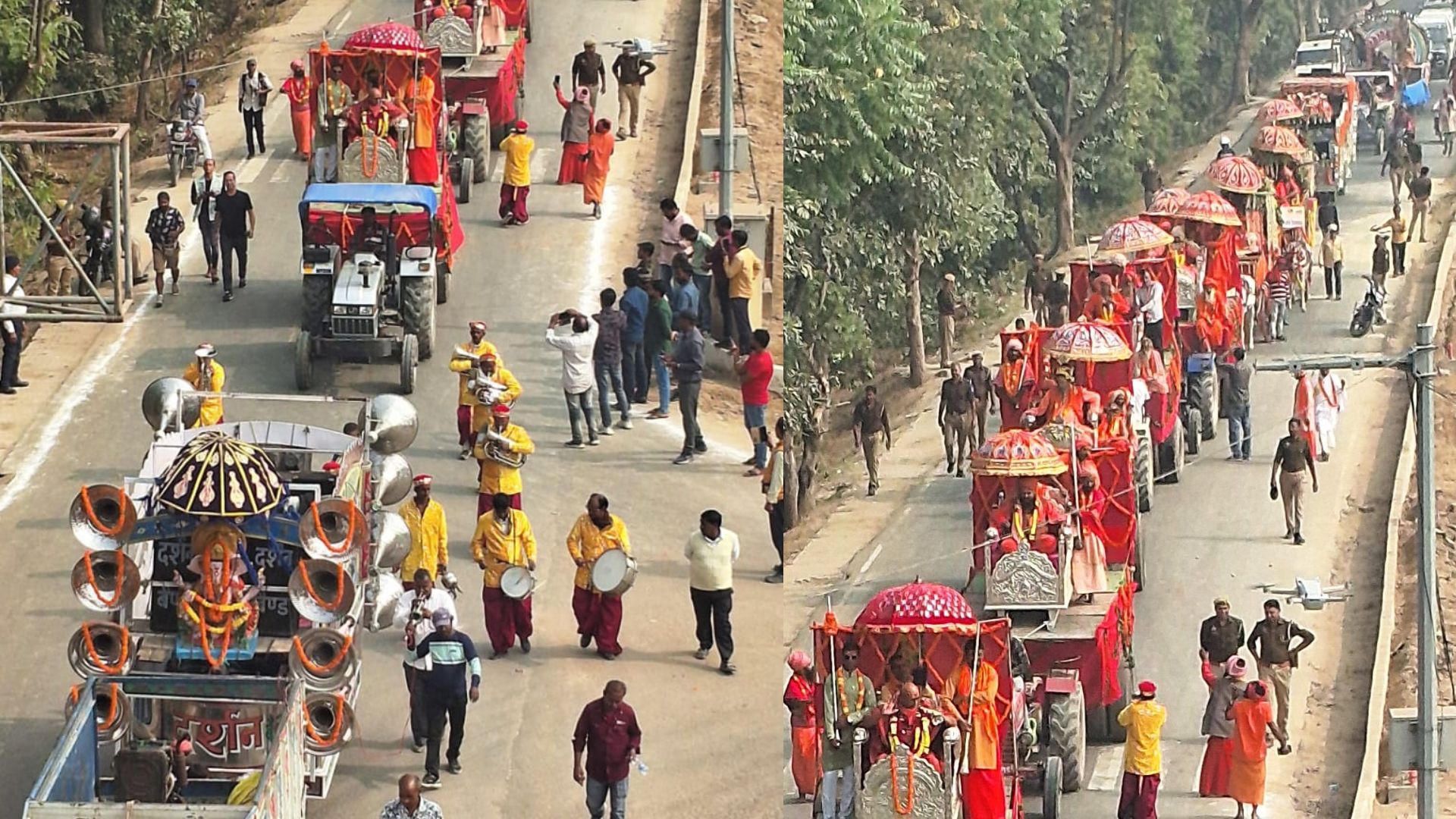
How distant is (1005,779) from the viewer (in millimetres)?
21594

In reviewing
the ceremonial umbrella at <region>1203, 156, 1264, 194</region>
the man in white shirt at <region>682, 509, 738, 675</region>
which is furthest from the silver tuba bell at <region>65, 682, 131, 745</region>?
the ceremonial umbrella at <region>1203, 156, 1264, 194</region>

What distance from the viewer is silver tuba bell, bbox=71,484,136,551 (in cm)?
2006

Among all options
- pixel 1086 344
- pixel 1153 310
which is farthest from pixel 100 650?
pixel 1153 310

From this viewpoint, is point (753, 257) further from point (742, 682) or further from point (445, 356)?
point (742, 682)

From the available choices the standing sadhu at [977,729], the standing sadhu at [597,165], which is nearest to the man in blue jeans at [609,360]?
the standing sadhu at [597,165]

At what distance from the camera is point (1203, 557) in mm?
30562

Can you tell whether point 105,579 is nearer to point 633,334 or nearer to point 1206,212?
point 633,334

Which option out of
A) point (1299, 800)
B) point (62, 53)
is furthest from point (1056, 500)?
point (62, 53)

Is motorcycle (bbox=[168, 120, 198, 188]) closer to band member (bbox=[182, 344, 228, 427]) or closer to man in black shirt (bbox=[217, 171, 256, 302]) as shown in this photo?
man in black shirt (bbox=[217, 171, 256, 302])

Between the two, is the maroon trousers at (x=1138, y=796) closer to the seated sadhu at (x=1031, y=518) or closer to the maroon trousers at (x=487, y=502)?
the seated sadhu at (x=1031, y=518)

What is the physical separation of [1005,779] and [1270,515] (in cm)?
1115

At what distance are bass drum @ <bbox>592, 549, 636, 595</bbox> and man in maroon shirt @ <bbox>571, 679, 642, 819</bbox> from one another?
6.61 ft

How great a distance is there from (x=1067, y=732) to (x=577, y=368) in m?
5.71

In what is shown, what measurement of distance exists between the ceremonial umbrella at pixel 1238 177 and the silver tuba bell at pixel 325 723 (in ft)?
64.9
